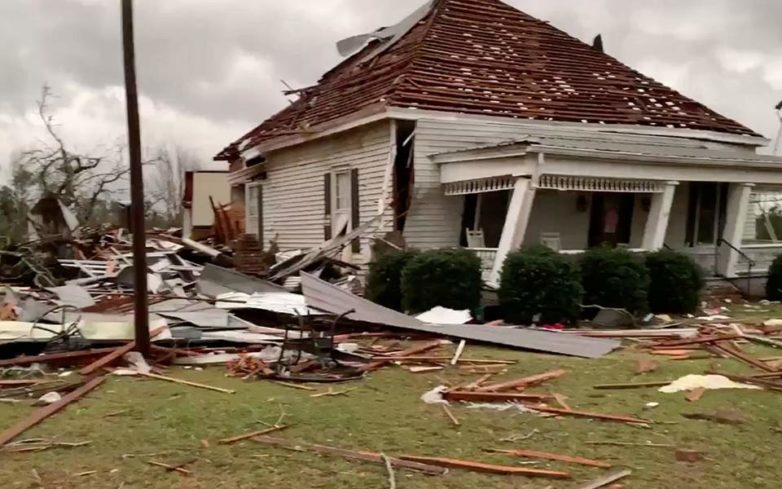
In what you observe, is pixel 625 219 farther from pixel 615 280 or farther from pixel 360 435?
pixel 360 435

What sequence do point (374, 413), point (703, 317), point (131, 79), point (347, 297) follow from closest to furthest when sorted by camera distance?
point (374, 413)
point (131, 79)
point (347, 297)
point (703, 317)

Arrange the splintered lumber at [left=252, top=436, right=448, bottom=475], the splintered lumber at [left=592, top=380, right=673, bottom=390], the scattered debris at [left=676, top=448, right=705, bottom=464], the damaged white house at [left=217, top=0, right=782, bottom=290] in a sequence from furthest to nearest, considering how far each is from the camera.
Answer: the damaged white house at [left=217, top=0, right=782, bottom=290] < the splintered lumber at [left=592, top=380, right=673, bottom=390] < the scattered debris at [left=676, top=448, right=705, bottom=464] < the splintered lumber at [left=252, top=436, right=448, bottom=475]

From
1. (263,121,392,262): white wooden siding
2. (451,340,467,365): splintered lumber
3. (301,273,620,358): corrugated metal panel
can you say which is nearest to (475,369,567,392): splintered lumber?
(451,340,467,365): splintered lumber

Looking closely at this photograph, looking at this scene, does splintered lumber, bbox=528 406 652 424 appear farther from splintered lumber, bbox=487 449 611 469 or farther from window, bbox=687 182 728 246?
window, bbox=687 182 728 246

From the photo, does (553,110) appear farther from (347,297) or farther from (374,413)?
(374,413)

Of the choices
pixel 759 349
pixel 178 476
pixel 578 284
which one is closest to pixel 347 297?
pixel 578 284

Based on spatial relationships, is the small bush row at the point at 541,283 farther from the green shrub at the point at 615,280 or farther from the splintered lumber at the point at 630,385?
the splintered lumber at the point at 630,385

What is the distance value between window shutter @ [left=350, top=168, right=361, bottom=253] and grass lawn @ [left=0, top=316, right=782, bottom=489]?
9777 millimetres

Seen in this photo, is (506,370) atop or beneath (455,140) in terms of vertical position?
beneath

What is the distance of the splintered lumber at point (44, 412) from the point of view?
5.61m

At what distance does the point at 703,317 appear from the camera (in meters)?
13.6

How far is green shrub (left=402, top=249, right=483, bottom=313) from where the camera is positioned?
498 inches

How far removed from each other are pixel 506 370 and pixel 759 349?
3829 millimetres

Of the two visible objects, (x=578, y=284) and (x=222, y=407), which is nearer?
(x=222, y=407)
